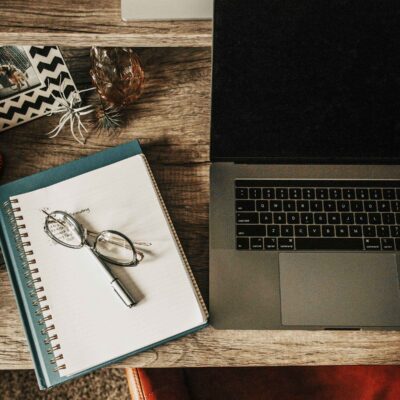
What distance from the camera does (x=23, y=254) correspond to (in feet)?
2.76

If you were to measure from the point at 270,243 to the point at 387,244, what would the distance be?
7.7 inches

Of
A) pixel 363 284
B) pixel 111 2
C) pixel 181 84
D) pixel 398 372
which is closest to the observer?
pixel 111 2

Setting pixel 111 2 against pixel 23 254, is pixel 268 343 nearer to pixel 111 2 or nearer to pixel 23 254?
pixel 23 254

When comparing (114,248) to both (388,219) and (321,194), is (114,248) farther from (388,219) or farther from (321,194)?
(388,219)

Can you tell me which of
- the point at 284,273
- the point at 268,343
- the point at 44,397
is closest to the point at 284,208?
the point at 284,273

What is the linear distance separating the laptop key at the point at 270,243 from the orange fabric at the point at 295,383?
0.35 meters

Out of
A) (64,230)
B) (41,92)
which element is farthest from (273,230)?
(41,92)

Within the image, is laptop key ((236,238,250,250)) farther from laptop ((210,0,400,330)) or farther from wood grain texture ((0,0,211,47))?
wood grain texture ((0,0,211,47))

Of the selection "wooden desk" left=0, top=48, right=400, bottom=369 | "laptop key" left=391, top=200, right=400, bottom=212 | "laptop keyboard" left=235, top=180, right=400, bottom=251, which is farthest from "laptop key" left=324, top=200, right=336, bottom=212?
"wooden desk" left=0, top=48, right=400, bottom=369

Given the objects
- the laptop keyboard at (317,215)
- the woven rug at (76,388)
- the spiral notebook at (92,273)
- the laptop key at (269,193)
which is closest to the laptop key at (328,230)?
the laptop keyboard at (317,215)

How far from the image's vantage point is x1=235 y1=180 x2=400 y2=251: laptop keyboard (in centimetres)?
85

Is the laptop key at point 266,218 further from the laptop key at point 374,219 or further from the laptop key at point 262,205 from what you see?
the laptop key at point 374,219

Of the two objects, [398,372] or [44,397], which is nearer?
[398,372]

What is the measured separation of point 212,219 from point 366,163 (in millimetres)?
284
